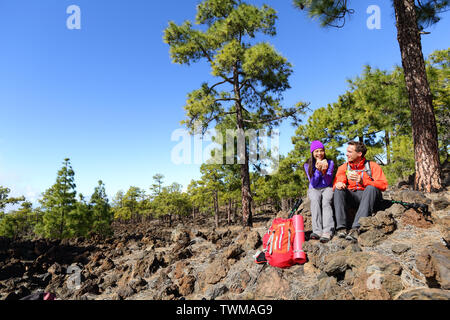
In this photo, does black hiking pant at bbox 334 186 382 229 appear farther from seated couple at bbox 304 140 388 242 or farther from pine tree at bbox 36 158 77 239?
pine tree at bbox 36 158 77 239

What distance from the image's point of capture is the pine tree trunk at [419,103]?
4.87m

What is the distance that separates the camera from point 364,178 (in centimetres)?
364

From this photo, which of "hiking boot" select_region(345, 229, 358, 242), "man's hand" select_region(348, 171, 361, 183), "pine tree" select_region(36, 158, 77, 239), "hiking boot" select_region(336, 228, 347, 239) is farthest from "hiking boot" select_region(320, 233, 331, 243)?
"pine tree" select_region(36, 158, 77, 239)

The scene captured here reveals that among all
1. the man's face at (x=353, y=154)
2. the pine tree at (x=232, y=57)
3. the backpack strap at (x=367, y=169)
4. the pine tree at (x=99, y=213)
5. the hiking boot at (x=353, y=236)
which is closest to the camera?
the hiking boot at (x=353, y=236)

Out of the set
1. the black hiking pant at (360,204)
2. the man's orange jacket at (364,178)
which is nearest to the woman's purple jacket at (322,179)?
the man's orange jacket at (364,178)

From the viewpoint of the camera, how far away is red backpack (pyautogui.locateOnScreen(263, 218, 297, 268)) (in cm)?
343

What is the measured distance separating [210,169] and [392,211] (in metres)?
18.2

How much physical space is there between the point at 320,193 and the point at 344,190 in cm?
37

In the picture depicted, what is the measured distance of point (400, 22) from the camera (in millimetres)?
5617

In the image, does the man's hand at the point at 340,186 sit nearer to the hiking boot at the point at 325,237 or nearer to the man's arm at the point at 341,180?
the man's arm at the point at 341,180

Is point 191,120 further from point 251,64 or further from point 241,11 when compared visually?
point 241,11

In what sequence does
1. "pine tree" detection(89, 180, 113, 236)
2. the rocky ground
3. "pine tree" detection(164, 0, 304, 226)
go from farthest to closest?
"pine tree" detection(89, 180, 113, 236) → "pine tree" detection(164, 0, 304, 226) → the rocky ground
